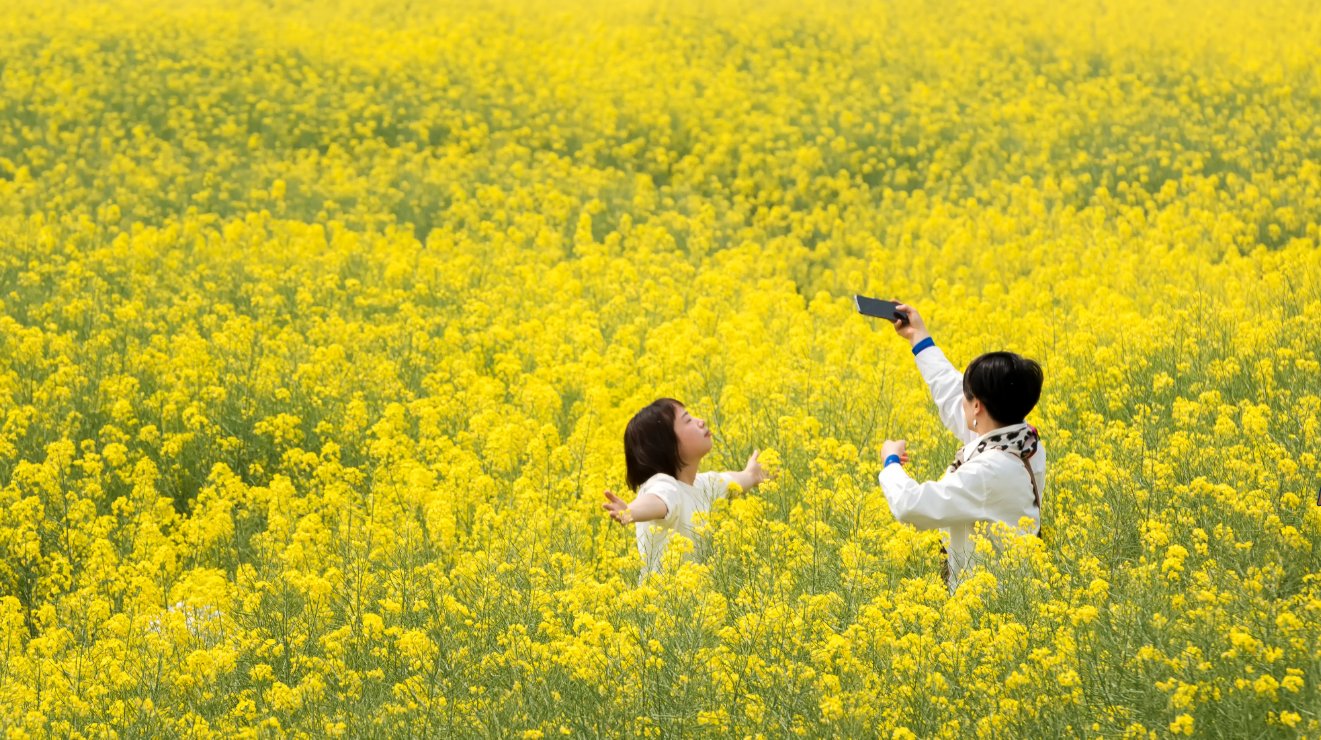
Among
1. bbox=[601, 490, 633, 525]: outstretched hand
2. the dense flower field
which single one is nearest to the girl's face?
the dense flower field

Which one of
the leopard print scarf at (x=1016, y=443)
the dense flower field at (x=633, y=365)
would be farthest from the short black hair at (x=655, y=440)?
Answer: the leopard print scarf at (x=1016, y=443)

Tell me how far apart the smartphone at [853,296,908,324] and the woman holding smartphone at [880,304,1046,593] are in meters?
0.73

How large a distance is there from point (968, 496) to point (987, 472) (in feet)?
0.35

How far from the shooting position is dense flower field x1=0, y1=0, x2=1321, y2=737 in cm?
450

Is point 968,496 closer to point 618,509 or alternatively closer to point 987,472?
point 987,472

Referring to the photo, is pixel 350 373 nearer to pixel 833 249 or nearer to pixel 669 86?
pixel 833 249

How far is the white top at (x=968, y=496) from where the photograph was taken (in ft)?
15.3

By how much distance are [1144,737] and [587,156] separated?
40.4 feet

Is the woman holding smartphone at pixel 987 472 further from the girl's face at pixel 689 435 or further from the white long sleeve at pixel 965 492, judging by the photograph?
the girl's face at pixel 689 435

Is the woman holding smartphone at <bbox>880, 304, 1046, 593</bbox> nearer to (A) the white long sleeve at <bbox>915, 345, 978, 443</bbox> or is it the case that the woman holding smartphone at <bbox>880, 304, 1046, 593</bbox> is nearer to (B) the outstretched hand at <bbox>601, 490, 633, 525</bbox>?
(A) the white long sleeve at <bbox>915, 345, 978, 443</bbox>

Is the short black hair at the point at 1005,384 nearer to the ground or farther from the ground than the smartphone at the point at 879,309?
nearer to the ground

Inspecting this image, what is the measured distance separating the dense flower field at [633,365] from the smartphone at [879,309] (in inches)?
31.1

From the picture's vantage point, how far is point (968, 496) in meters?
4.69

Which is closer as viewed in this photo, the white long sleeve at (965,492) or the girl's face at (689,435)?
the white long sleeve at (965,492)
